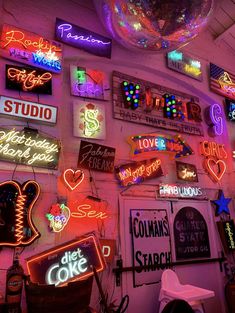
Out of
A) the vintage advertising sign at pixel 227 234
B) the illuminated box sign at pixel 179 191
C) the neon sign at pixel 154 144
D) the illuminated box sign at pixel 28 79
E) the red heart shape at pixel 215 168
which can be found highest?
the illuminated box sign at pixel 28 79

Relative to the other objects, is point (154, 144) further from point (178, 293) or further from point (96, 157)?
point (178, 293)

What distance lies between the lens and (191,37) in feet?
12.6

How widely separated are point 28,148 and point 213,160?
11.5 ft

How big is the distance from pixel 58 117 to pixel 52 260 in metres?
1.89

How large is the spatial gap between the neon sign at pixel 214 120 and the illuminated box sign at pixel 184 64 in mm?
694

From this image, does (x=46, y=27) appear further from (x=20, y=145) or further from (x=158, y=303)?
(x=158, y=303)

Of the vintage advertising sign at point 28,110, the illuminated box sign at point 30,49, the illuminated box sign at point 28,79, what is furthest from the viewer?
the illuminated box sign at point 30,49

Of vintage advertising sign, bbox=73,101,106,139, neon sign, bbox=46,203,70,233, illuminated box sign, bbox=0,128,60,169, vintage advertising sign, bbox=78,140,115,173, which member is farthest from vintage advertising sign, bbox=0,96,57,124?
neon sign, bbox=46,203,70,233

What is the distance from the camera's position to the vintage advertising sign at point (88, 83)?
162 inches

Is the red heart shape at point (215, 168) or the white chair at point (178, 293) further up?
the red heart shape at point (215, 168)

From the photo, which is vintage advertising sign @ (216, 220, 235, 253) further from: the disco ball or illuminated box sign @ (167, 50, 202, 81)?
the disco ball

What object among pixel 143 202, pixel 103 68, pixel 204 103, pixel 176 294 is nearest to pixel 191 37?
pixel 103 68

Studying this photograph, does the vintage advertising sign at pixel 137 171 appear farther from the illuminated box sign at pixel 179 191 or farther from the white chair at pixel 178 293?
the white chair at pixel 178 293

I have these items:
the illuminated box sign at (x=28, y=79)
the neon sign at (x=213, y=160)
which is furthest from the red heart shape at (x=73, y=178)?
the neon sign at (x=213, y=160)
